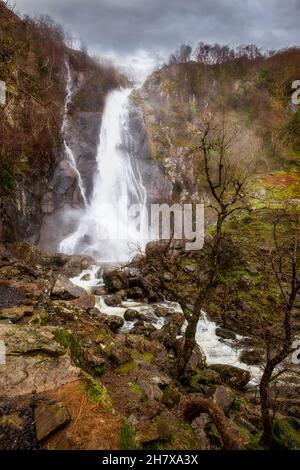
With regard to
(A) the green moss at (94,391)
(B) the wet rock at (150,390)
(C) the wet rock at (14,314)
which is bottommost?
(B) the wet rock at (150,390)

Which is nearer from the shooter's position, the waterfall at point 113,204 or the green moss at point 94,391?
the green moss at point 94,391

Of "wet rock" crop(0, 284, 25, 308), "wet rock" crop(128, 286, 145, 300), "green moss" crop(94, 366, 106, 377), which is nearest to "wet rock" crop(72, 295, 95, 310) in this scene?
"wet rock" crop(0, 284, 25, 308)

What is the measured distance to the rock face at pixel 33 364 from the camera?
401 cm

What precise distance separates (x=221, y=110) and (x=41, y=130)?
2775 centimetres

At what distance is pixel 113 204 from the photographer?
2695cm

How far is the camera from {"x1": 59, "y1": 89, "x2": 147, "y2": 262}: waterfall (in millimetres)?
23562

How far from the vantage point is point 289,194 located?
25797 millimetres

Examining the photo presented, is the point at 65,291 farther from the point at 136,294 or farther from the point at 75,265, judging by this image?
the point at 75,265

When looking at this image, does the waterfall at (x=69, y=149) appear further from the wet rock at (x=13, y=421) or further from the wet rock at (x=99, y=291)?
the wet rock at (x=13, y=421)

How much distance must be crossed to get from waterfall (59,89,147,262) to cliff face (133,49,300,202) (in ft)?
10.8

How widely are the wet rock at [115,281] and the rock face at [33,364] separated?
10.6 m

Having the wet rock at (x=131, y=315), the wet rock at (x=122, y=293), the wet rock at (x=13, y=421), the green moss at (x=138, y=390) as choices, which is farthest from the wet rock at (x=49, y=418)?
the wet rock at (x=122, y=293)

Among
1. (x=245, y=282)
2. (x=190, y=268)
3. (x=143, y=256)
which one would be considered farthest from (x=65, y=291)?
(x=245, y=282)

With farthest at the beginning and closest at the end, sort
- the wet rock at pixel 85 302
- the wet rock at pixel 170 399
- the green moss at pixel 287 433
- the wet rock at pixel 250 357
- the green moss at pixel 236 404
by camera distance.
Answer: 1. the wet rock at pixel 85 302
2. the wet rock at pixel 250 357
3. the green moss at pixel 236 404
4. the wet rock at pixel 170 399
5. the green moss at pixel 287 433
